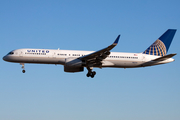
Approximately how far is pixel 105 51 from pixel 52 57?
913 cm

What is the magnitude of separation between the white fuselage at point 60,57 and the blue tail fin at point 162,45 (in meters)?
3.36

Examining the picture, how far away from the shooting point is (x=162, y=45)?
59656 mm

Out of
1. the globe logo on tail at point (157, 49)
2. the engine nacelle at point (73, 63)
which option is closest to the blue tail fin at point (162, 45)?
the globe logo on tail at point (157, 49)

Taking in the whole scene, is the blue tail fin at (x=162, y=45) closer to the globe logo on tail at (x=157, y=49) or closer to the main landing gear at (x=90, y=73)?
the globe logo on tail at (x=157, y=49)

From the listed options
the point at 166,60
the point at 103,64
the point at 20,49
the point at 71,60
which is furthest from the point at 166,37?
the point at 20,49

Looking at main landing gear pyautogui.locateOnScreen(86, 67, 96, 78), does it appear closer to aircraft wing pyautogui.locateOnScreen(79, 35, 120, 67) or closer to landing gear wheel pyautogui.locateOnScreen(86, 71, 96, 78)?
landing gear wheel pyautogui.locateOnScreen(86, 71, 96, 78)

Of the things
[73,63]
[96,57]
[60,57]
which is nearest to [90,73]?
[96,57]

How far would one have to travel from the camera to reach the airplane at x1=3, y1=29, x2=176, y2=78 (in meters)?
52.3

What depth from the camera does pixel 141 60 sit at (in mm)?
55781

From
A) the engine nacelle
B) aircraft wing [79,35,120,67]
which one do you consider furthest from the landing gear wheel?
the engine nacelle

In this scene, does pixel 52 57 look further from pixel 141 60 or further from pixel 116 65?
pixel 141 60

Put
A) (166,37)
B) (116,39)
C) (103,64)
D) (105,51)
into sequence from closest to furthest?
1. (116,39)
2. (105,51)
3. (103,64)
4. (166,37)

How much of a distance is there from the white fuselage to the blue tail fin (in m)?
3.36

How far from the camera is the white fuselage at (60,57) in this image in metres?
52.9
